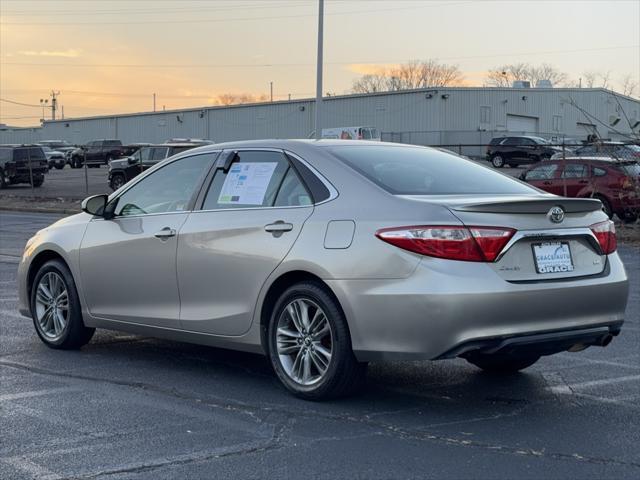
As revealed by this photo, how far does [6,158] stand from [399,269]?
35.7 m

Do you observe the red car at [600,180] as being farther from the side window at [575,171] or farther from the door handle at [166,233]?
the door handle at [166,233]

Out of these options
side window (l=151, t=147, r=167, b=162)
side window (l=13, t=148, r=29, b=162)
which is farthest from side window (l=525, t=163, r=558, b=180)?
side window (l=13, t=148, r=29, b=162)

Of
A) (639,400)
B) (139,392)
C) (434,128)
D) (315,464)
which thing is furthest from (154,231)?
(434,128)

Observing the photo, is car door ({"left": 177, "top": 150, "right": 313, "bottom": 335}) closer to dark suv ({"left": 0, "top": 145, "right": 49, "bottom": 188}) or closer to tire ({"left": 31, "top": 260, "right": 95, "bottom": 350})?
tire ({"left": 31, "top": 260, "right": 95, "bottom": 350})

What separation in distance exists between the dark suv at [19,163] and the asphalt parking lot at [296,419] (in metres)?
32.0

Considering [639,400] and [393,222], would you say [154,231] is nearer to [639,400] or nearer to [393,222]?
[393,222]

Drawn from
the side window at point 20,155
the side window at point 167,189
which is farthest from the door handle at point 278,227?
the side window at point 20,155

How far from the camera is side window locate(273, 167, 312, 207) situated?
19.2 ft

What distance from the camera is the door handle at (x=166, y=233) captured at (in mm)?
6457

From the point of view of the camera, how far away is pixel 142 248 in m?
6.66

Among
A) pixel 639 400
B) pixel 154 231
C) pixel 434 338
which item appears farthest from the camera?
pixel 154 231

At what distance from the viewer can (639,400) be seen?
19.3 ft

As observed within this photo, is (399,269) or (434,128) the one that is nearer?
(399,269)

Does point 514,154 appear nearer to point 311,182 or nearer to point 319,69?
point 319,69
